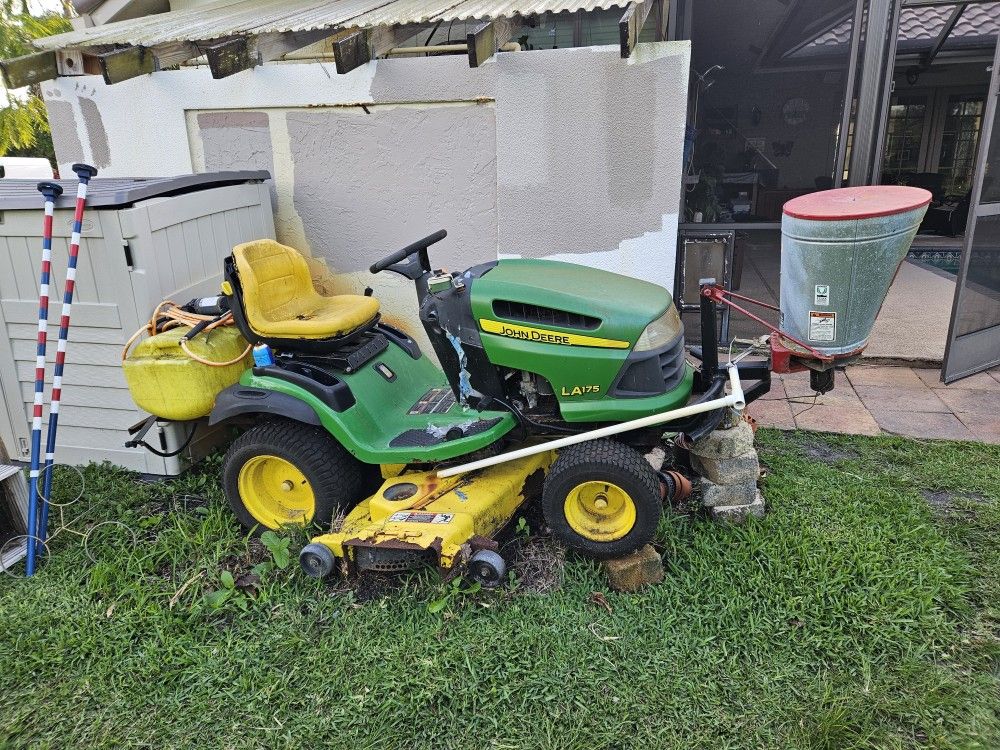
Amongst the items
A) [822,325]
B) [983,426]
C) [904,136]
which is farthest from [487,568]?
[904,136]

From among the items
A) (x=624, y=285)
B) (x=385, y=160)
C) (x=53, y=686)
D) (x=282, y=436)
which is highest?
(x=385, y=160)

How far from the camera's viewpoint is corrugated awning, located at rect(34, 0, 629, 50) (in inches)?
176

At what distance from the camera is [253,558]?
11.2 feet

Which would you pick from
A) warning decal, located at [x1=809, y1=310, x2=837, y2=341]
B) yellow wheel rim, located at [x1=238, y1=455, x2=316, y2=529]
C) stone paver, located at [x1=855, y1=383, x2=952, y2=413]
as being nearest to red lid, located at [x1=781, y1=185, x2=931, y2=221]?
warning decal, located at [x1=809, y1=310, x2=837, y2=341]

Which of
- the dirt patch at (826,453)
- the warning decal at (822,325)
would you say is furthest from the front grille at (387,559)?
the dirt patch at (826,453)

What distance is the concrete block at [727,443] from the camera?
3.36 m

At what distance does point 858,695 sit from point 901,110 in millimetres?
11563

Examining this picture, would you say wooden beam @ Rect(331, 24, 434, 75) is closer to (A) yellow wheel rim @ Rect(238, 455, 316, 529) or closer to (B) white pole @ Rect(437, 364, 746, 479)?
(A) yellow wheel rim @ Rect(238, 455, 316, 529)

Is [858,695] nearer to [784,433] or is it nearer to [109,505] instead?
[784,433]

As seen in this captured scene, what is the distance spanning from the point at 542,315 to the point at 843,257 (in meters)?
1.21

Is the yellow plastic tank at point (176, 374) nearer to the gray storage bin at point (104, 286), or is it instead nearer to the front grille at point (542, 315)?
the gray storage bin at point (104, 286)

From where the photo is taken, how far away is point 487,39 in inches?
161

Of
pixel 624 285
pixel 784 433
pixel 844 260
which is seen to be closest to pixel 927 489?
pixel 784 433

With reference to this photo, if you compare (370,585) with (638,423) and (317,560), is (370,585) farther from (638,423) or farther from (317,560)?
(638,423)
